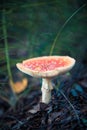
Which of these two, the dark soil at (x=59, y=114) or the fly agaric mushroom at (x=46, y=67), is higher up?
the fly agaric mushroom at (x=46, y=67)

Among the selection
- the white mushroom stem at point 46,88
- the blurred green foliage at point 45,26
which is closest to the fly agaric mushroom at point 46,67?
the white mushroom stem at point 46,88

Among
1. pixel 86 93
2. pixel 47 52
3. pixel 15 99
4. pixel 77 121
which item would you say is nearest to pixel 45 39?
pixel 47 52

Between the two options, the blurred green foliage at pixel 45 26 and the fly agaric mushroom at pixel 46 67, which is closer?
the fly agaric mushroom at pixel 46 67

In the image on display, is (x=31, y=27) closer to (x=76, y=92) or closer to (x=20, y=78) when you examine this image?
(x=20, y=78)

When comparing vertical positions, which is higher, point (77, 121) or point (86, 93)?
point (86, 93)

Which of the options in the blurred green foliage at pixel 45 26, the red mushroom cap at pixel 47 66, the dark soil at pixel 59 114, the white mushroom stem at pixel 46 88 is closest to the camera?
the red mushroom cap at pixel 47 66

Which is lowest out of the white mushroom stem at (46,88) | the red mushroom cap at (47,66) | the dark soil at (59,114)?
the dark soil at (59,114)

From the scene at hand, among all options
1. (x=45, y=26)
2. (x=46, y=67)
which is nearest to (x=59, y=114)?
(x=46, y=67)

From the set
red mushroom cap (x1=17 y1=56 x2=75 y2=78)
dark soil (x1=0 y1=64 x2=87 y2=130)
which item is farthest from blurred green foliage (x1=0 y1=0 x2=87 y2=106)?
red mushroom cap (x1=17 y1=56 x2=75 y2=78)

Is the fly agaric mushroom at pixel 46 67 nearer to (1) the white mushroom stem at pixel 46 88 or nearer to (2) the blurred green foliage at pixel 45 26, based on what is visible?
(1) the white mushroom stem at pixel 46 88
